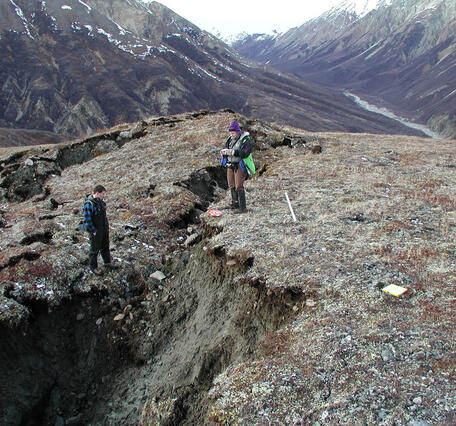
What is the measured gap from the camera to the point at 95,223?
12.4 meters

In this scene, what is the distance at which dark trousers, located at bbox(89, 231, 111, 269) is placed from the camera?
41.3ft

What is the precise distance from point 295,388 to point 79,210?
14.6 metres

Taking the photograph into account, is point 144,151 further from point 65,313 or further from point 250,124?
point 65,313

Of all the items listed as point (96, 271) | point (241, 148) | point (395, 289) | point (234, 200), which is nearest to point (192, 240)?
point (234, 200)

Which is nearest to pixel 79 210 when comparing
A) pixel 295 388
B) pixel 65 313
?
pixel 65 313

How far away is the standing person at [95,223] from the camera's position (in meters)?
12.2

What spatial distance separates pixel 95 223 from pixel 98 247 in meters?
0.89

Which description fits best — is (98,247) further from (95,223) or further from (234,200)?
(234,200)

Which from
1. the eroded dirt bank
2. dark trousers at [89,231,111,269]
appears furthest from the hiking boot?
the eroded dirt bank

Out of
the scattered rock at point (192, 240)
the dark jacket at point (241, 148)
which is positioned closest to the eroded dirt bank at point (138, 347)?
the scattered rock at point (192, 240)

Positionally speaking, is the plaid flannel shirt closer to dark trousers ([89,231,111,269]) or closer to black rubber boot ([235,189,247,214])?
dark trousers ([89,231,111,269])

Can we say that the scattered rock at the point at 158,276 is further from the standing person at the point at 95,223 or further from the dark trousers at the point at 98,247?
the standing person at the point at 95,223

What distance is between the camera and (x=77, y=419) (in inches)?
407

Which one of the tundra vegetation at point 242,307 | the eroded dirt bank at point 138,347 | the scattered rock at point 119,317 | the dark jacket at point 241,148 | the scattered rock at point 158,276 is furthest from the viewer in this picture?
the dark jacket at point 241,148
